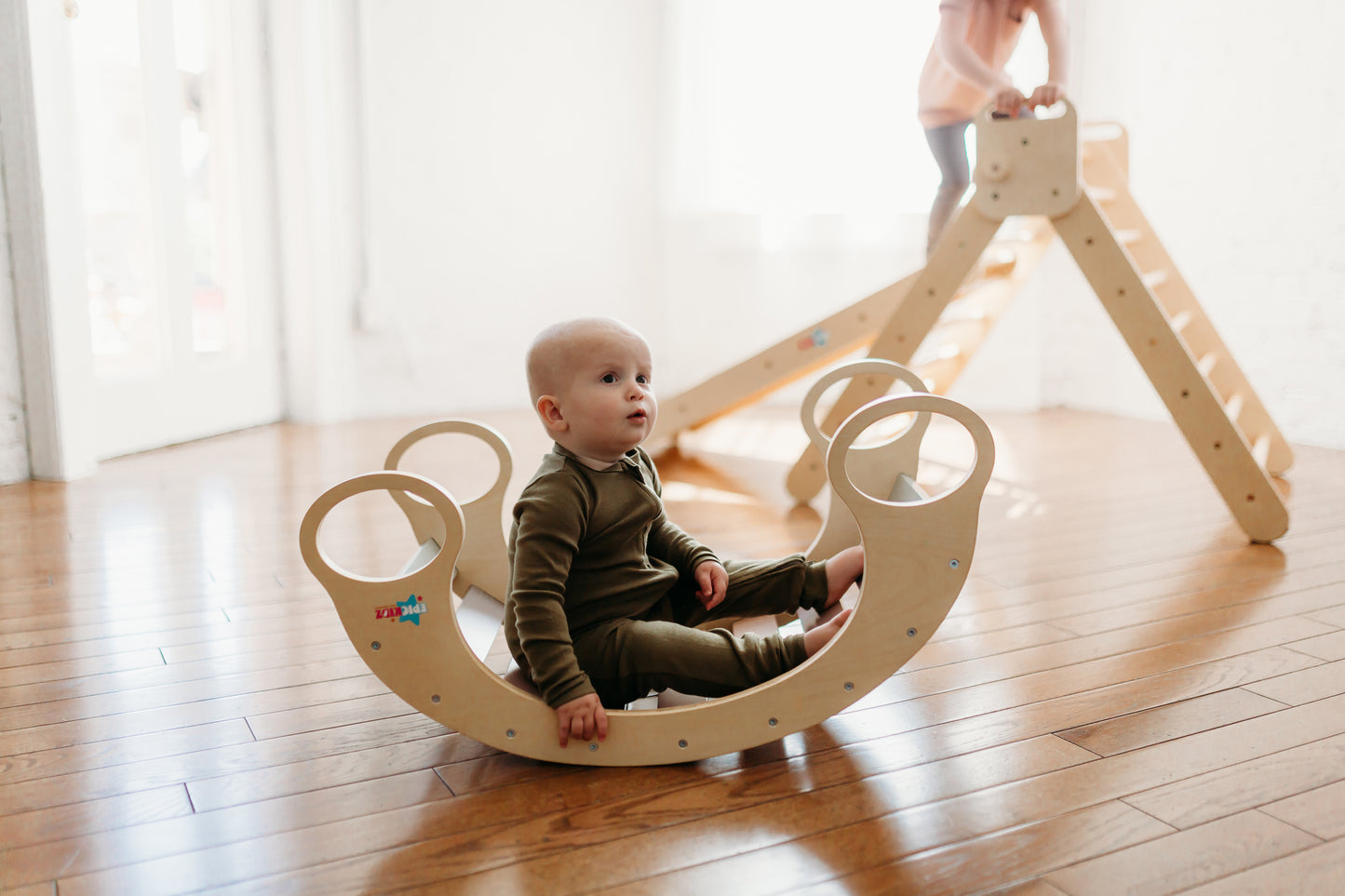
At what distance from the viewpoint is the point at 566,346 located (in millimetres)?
1056

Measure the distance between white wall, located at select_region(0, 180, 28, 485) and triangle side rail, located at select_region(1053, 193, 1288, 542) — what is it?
85.0 inches

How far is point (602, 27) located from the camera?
359cm

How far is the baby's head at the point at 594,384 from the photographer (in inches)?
41.3

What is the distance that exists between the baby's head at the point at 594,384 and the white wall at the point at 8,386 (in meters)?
1.83

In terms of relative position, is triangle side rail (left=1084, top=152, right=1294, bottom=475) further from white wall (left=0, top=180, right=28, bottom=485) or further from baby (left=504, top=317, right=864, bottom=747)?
white wall (left=0, top=180, right=28, bottom=485)

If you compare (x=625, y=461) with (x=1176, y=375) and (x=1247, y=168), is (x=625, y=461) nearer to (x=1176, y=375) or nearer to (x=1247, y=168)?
(x=1176, y=375)

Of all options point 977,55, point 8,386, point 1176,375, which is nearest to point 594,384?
point 1176,375

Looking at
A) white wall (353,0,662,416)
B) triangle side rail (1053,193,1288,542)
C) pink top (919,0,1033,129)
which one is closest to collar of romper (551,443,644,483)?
triangle side rail (1053,193,1288,542)

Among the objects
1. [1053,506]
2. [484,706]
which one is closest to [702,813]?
[484,706]

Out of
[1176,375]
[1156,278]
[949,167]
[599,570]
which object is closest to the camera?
[599,570]

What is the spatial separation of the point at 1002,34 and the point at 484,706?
181cm

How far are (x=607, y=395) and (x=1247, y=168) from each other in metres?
2.74

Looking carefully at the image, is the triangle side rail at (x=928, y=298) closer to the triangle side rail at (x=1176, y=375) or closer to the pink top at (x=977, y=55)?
the triangle side rail at (x=1176, y=375)

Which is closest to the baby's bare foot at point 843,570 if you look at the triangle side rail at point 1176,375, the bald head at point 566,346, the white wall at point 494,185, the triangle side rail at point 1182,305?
the bald head at point 566,346
